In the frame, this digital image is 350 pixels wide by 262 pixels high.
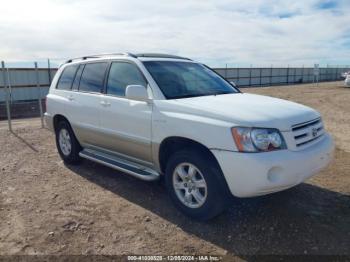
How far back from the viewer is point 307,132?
3754 millimetres

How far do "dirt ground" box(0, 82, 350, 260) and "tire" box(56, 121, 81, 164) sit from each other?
45 centimetres

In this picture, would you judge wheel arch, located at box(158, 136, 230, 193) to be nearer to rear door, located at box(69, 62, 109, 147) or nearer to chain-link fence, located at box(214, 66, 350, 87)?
rear door, located at box(69, 62, 109, 147)

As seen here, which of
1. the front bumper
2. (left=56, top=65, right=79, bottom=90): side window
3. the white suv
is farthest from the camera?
(left=56, top=65, right=79, bottom=90): side window

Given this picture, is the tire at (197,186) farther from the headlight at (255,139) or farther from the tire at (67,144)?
the tire at (67,144)

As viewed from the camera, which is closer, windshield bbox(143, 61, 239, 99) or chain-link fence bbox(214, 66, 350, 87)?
windshield bbox(143, 61, 239, 99)

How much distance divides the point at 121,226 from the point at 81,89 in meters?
2.68

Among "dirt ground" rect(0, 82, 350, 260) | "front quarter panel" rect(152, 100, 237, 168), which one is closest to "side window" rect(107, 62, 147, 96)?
"front quarter panel" rect(152, 100, 237, 168)

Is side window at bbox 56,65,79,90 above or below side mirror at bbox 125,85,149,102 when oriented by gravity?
above

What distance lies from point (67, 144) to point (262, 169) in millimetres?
4086

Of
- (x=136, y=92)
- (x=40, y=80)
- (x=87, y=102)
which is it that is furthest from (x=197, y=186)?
(x=40, y=80)

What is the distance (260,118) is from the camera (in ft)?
11.3

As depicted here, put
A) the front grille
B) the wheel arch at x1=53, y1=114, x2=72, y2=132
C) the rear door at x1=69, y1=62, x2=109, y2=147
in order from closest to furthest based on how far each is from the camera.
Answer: the front grille < the rear door at x1=69, y1=62, x2=109, y2=147 < the wheel arch at x1=53, y1=114, x2=72, y2=132

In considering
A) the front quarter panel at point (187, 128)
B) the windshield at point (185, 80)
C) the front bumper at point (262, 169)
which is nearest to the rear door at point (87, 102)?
the windshield at point (185, 80)

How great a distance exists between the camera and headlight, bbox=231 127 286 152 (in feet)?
11.0
